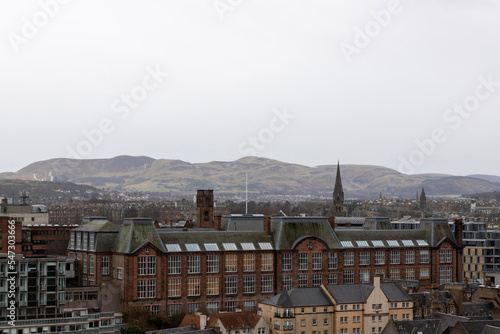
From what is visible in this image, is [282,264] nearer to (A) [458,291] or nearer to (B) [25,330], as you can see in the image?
(A) [458,291]

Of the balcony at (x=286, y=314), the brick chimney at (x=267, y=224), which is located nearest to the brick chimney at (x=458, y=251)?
the brick chimney at (x=267, y=224)

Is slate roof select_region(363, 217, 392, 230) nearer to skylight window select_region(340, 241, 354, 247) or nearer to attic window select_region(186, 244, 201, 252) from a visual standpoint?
skylight window select_region(340, 241, 354, 247)

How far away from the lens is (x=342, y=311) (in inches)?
4008

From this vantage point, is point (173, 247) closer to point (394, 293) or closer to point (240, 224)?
point (240, 224)

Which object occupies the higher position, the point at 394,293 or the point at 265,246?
the point at 265,246

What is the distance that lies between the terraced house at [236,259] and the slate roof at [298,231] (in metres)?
0.17

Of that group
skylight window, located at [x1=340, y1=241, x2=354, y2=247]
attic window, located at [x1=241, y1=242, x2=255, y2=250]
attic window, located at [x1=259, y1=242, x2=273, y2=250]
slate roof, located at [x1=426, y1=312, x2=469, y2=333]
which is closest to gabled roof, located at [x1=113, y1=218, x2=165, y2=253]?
attic window, located at [x1=241, y1=242, x2=255, y2=250]

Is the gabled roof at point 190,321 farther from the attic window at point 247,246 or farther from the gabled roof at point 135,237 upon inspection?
the attic window at point 247,246

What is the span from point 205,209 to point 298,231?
93.6 ft

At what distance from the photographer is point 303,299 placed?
100438 mm

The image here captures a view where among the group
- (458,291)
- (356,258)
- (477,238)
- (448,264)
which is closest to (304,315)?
(458,291)

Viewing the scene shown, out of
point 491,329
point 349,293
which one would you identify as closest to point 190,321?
point 349,293

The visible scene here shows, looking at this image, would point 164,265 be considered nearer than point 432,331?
No

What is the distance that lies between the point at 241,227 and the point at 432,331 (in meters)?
48.9
